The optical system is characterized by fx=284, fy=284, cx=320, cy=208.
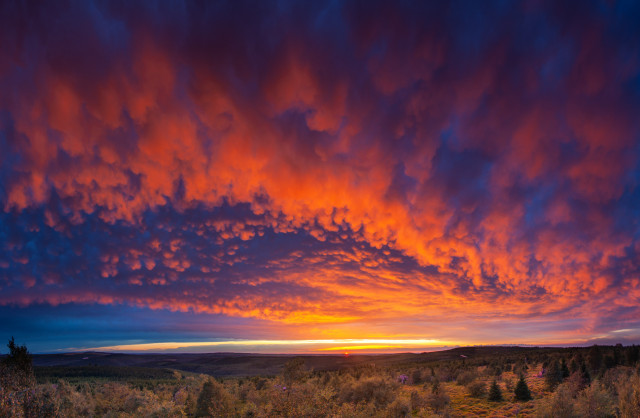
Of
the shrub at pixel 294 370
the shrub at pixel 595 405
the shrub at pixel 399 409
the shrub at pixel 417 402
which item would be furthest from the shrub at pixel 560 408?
the shrub at pixel 294 370

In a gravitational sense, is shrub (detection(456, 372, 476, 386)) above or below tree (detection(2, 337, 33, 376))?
below

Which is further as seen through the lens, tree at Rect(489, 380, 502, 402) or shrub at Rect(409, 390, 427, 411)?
tree at Rect(489, 380, 502, 402)

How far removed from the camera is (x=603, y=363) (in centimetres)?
4209

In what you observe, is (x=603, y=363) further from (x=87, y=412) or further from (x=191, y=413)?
(x=87, y=412)

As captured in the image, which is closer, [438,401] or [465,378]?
[438,401]

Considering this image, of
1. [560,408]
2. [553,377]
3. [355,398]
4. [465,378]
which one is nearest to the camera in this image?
[560,408]

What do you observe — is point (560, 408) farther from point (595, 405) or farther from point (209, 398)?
point (209, 398)

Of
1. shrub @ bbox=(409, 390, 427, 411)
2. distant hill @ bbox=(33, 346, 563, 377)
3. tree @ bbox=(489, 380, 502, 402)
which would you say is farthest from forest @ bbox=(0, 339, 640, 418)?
distant hill @ bbox=(33, 346, 563, 377)

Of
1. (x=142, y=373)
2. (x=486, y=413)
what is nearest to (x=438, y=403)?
(x=486, y=413)

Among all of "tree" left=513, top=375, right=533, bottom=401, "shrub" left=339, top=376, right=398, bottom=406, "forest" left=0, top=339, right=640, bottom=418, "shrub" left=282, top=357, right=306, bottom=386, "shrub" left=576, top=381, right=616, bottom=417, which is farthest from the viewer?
"shrub" left=282, top=357, right=306, bottom=386

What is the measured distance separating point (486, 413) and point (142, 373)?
12352 centimetres

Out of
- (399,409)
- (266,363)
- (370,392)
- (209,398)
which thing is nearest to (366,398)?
(370,392)

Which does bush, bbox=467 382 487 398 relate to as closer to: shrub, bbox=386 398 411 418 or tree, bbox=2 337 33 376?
shrub, bbox=386 398 411 418

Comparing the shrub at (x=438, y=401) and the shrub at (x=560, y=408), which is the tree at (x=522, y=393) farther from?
the shrub at (x=560, y=408)
